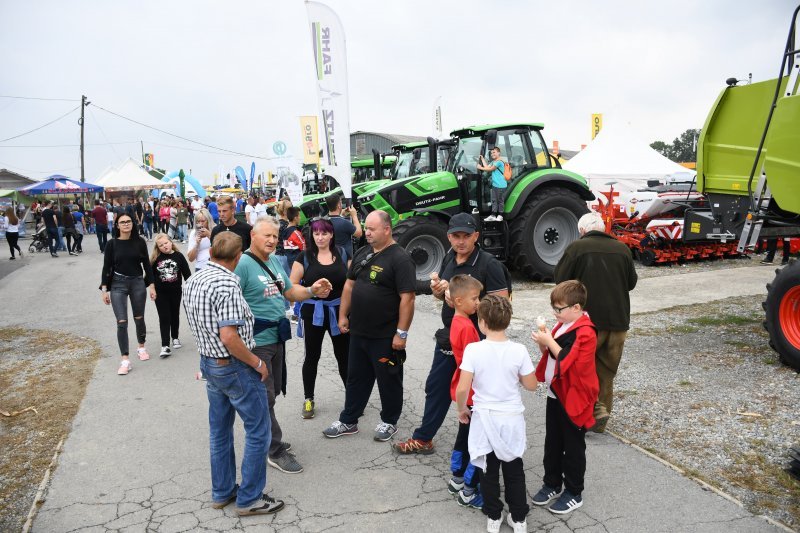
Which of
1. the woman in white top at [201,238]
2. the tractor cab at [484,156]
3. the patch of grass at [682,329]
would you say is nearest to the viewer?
the woman in white top at [201,238]

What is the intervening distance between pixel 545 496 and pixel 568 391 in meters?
0.69

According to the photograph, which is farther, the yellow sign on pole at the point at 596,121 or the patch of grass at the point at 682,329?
the yellow sign on pole at the point at 596,121

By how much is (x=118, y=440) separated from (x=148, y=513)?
1.23 m

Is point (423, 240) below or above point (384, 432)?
above

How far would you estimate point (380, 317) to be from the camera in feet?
13.2

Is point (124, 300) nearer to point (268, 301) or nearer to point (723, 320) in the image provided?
point (268, 301)

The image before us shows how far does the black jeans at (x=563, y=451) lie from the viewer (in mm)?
3211

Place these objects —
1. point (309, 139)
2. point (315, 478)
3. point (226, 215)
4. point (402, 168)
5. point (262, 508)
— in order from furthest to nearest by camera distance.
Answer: point (309, 139) → point (402, 168) → point (226, 215) → point (315, 478) → point (262, 508)

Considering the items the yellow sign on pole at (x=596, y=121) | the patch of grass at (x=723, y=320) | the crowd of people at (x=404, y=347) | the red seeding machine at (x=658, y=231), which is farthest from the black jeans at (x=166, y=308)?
the yellow sign on pole at (x=596, y=121)

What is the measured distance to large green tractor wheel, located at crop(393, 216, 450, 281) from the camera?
29.9 feet

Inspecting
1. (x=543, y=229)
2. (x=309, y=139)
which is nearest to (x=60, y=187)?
(x=309, y=139)

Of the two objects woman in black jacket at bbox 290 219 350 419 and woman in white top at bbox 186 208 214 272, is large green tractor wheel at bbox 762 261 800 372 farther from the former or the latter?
woman in white top at bbox 186 208 214 272

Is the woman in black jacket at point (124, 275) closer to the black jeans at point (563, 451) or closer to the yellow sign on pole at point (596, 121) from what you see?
the black jeans at point (563, 451)

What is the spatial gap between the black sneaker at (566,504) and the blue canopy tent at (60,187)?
27679 mm
